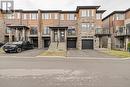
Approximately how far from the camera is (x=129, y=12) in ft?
158

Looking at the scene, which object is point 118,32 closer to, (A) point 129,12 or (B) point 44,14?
(A) point 129,12

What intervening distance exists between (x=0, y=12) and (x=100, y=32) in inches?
965

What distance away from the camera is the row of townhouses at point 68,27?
4881 centimetres

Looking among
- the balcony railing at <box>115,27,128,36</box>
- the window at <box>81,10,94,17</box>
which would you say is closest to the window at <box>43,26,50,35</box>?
the window at <box>81,10,94,17</box>

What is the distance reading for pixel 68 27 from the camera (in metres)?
52.5

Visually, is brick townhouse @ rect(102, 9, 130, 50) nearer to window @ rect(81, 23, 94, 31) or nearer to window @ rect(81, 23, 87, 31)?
window @ rect(81, 23, 94, 31)

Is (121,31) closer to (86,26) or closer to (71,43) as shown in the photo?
(86,26)

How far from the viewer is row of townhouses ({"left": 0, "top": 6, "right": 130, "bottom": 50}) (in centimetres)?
4881

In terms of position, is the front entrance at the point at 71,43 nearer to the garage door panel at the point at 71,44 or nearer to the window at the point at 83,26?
the garage door panel at the point at 71,44

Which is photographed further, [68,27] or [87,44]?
[68,27]

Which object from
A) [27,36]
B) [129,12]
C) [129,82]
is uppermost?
[129,12]

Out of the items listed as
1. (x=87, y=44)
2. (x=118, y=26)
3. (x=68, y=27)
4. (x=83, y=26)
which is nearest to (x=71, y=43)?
(x=68, y=27)

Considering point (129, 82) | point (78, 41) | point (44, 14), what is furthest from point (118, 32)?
point (129, 82)

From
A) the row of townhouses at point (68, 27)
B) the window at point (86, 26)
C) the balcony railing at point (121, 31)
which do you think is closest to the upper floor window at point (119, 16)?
the row of townhouses at point (68, 27)
